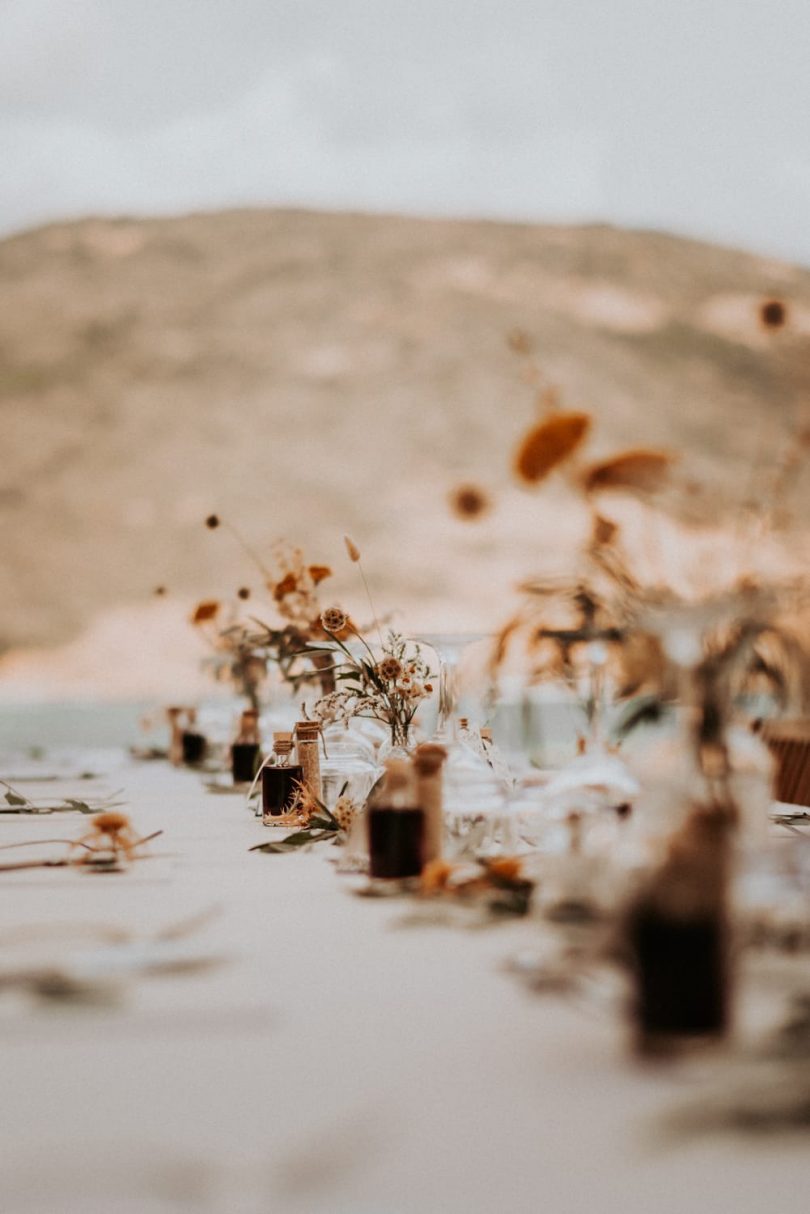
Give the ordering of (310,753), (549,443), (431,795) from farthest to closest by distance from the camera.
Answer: (310,753) → (431,795) → (549,443)

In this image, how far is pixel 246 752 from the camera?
2205mm

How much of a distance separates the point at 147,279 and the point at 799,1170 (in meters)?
6.31

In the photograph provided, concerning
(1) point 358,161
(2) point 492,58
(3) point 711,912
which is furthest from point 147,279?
(3) point 711,912

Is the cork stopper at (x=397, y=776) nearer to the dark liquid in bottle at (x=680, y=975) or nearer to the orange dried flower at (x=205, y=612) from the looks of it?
the dark liquid in bottle at (x=680, y=975)

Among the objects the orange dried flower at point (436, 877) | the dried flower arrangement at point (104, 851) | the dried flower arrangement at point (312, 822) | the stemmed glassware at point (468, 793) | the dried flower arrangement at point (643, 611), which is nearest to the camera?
the dried flower arrangement at point (643, 611)

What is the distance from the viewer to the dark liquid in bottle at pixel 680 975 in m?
0.63

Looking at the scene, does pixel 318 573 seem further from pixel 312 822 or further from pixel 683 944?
pixel 683 944

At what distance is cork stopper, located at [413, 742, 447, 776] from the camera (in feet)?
3.67

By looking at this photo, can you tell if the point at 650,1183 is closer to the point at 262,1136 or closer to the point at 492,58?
the point at 262,1136

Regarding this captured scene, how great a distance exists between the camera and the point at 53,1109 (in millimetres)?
569

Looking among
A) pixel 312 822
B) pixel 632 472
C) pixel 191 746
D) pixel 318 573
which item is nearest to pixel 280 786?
pixel 312 822

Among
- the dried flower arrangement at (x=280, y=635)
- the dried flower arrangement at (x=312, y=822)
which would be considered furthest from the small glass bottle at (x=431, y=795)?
the dried flower arrangement at (x=280, y=635)

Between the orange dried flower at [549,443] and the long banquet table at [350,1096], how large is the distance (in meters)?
0.33

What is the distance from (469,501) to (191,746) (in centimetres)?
192
